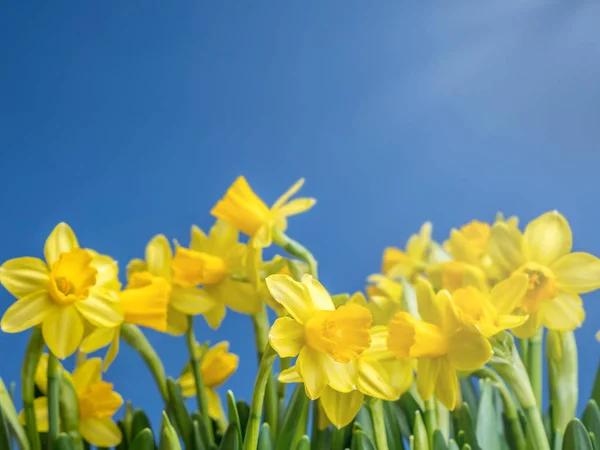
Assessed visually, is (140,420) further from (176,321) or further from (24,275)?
(24,275)

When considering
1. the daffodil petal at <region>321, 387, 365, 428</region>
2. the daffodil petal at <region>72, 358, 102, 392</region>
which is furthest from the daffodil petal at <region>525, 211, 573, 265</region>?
the daffodil petal at <region>72, 358, 102, 392</region>

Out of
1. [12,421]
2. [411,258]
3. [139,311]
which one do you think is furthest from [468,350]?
[411,258]

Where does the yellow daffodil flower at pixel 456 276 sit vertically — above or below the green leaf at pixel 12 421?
above

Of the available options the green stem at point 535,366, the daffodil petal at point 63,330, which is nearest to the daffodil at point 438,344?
the green stem at point 535,366

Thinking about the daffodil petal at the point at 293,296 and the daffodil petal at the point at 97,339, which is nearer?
the daffodil petal at the point at 293,296

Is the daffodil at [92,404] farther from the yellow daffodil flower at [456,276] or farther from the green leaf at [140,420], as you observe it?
the yellow daffodil flower at [456,276]

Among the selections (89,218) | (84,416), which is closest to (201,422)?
(84,416)

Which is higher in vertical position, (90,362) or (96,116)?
(96,116)

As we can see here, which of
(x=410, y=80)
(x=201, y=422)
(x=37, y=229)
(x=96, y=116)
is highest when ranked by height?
(x=410, y=80)

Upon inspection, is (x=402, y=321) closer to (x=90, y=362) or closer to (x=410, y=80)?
(x=90, y=362)
